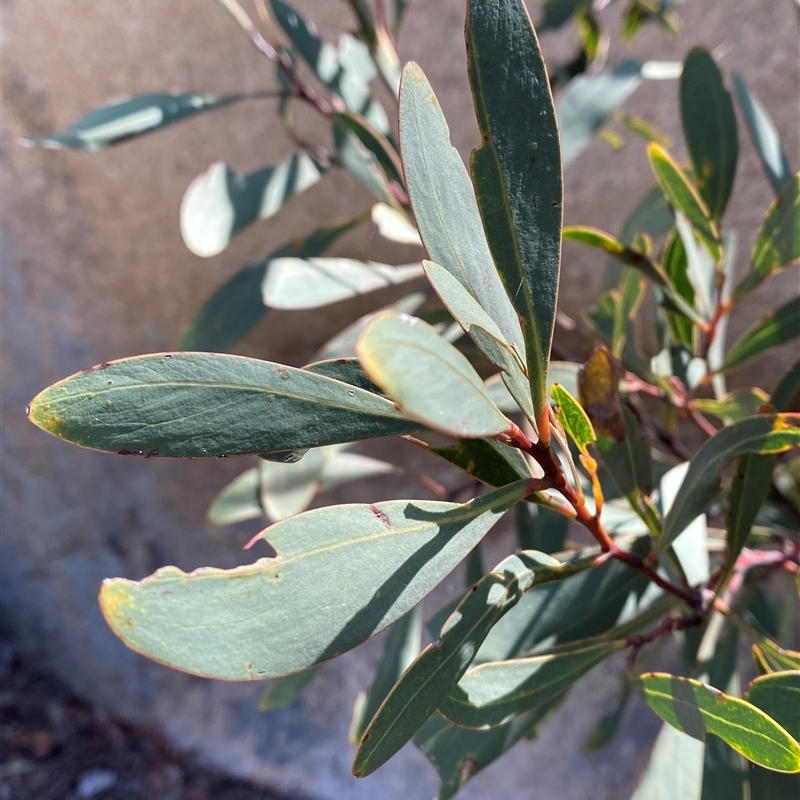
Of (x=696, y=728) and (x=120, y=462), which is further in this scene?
(x=120, y=462)

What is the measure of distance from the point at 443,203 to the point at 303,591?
176 millimetres

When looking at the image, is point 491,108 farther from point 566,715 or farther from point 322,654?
point 566,715

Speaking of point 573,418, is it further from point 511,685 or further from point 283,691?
point 283,691

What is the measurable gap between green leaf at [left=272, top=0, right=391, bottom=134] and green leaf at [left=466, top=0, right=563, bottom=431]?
45 cm

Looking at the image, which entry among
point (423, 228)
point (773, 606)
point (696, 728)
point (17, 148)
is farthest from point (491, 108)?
point (17, 148)

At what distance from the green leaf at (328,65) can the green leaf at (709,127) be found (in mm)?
331

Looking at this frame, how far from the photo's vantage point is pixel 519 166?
26 cm

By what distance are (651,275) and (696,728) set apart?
0.33 metres

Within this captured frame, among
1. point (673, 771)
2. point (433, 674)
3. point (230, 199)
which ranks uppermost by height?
point (230, 199)

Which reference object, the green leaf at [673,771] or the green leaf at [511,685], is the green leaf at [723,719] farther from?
the green leaf at [673,771]

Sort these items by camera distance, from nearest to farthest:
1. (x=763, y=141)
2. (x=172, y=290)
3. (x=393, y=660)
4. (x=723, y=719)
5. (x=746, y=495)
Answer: (x=723, y=719) → (x=746, y=495) → (x=763, y=141) → (x=393, y=660) → (x=172, y=290)

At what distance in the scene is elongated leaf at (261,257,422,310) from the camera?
1.88ft

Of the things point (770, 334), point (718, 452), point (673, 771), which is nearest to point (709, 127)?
point (770, 334)

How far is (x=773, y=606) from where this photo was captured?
0.64 meters
